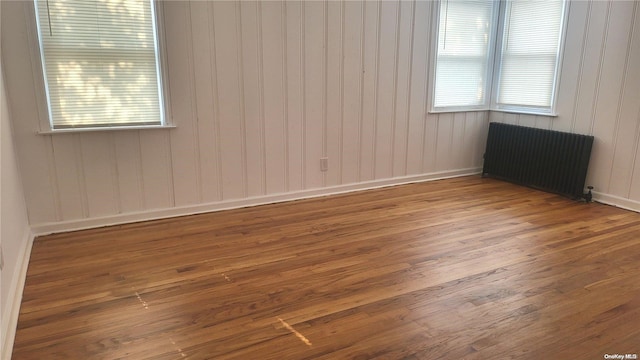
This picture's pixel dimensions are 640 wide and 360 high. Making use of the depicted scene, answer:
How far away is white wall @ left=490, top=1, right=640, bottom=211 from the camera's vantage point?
4.00 meters

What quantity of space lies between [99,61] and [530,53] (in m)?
4.12

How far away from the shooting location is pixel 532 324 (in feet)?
7.36

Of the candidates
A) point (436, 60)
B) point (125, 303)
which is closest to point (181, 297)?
point (125, 303)

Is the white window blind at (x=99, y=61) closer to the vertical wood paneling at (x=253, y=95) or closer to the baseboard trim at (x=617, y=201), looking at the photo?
the vertical wood paneling at (x=253, y=95)

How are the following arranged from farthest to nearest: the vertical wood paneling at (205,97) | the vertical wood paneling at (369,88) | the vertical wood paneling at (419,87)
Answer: the vertical wood paneling at (419,87)
the vertical wood paneling at (369,88)
the vertical wood paneling at (205,97)

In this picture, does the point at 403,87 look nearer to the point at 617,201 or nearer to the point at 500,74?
the point at 500,74

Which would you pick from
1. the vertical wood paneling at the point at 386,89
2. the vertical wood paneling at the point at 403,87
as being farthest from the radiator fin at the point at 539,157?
the vertical wood paneling at the point at 386,89

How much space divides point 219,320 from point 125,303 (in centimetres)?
57

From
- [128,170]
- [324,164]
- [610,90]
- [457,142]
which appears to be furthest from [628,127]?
[128,170]

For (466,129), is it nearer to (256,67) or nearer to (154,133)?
(256,67)

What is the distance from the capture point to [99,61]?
340 centimetres

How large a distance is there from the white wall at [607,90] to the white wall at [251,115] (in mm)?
1318

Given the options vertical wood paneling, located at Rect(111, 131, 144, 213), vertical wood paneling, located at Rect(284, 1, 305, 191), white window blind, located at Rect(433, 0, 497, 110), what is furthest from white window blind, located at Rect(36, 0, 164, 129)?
white window blind, located at Rect(433, 0, 497, 110)

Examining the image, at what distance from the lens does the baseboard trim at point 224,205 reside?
11.6ft
